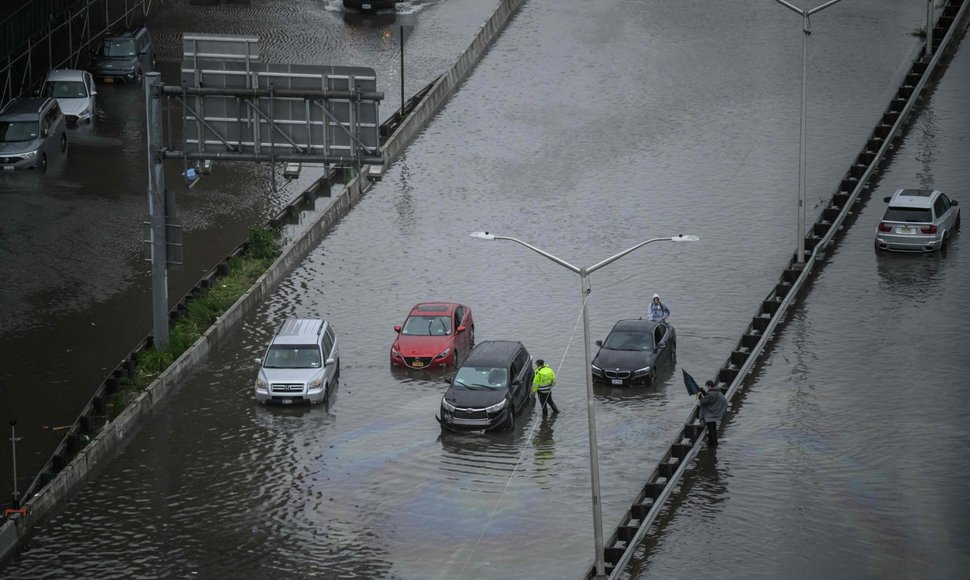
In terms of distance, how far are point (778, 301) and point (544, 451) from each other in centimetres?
1106

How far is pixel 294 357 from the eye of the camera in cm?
3944

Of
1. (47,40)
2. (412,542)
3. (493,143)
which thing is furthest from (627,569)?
(47,40)

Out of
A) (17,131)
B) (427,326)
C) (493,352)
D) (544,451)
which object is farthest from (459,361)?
(17,131)

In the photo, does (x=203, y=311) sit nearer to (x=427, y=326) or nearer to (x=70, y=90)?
(x=427, y=326)

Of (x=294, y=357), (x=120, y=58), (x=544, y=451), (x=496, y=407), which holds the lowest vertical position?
(x=544, y=451)

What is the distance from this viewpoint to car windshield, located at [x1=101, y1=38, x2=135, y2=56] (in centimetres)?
6619

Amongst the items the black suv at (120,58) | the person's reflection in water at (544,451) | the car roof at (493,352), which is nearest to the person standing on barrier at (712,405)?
the person's reflection in water at (544,451)

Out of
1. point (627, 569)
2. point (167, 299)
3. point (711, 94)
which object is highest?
point (711, 94)

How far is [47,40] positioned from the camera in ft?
222

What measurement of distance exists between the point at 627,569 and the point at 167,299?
17.8m

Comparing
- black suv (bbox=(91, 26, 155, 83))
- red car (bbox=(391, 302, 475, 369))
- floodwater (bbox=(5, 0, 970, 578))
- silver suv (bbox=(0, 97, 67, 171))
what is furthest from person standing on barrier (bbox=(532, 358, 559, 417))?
black suv (bbox=(91, 26, 155, 83))

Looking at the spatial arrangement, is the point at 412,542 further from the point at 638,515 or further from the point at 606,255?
the point at 606,255

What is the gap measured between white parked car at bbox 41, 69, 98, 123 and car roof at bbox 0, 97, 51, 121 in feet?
12.2

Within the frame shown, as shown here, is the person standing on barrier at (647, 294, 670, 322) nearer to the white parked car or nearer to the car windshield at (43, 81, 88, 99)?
the white parked car
